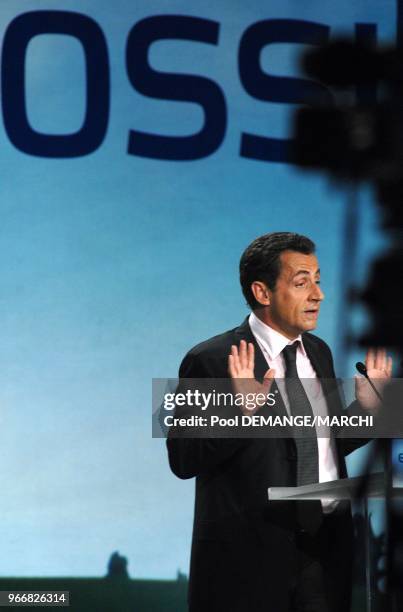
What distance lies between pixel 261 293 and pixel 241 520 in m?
0.77

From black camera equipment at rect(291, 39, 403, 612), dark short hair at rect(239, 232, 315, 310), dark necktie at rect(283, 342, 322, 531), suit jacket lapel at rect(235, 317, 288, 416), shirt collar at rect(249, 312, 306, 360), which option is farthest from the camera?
dark short hair at rect(239, 232, 315, 310)

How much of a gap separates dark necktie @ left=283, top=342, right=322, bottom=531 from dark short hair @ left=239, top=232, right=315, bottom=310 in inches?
9.8

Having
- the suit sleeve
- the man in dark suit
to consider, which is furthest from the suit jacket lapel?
the suit sleeve

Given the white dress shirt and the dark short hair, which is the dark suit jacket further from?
the dark short hair

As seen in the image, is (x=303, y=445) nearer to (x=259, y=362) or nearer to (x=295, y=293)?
(x=259, y=362)

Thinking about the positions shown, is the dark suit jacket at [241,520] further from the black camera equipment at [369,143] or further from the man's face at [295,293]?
the black camera equipment at [369,143]

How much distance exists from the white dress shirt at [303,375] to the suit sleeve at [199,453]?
216mm

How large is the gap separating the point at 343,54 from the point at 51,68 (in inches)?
113

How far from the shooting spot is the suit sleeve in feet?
9.13

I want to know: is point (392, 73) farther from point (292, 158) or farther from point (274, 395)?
point (274, 395)

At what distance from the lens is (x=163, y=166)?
149 inches

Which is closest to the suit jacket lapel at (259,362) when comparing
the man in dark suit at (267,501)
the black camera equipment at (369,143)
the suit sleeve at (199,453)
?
the man in dark suit at (267,501)

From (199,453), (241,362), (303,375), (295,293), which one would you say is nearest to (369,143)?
(241,362)

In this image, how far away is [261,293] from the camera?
10.3 feet
